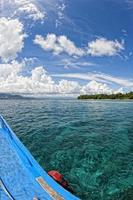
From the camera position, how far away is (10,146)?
14.3 m

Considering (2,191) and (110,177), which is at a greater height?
(2,191)

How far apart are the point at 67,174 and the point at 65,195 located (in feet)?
13.7

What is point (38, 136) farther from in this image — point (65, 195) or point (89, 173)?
point (65, 195)

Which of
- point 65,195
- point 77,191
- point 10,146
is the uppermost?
point 10,146

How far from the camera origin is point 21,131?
2436cm

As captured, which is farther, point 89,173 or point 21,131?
point 21,131

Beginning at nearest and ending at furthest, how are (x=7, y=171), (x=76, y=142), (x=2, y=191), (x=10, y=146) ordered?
(x=2, y=191) → (x=7, y=171) → (x=10, y=146) → (x=76, y=142)

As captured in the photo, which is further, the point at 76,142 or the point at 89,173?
the point at 76,142

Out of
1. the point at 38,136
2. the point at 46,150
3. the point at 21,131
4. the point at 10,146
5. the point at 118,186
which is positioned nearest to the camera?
the point at 118,186

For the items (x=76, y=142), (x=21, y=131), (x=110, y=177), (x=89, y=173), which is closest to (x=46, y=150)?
(x=76, y=142)

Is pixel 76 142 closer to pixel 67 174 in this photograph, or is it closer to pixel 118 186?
pixel 67 174

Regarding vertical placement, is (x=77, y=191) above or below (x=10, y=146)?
below

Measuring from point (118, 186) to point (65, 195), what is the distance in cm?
402

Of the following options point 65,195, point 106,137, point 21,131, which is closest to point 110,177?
point 65,195
